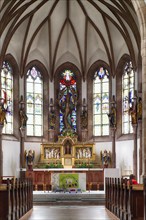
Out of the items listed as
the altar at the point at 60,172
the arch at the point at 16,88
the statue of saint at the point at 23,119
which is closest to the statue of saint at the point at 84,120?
the altar at the point at 60,172

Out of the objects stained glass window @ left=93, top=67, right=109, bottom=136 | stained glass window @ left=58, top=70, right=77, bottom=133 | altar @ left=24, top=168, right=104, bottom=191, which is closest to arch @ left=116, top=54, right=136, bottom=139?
stained glass window @ left=93, top=67, right=109, bottom=136

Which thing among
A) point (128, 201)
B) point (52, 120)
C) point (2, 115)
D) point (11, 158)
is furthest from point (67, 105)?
point (128, 201)

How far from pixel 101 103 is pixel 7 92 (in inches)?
256

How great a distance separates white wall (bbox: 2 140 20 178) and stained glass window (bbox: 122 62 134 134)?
7.13 m

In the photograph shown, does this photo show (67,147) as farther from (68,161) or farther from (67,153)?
(68,161)

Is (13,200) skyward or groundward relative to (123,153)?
groundward

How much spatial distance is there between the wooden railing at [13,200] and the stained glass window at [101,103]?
15.2 metres

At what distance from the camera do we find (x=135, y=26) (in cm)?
2798

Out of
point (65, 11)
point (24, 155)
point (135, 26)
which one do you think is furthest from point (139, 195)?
point (65, 11)

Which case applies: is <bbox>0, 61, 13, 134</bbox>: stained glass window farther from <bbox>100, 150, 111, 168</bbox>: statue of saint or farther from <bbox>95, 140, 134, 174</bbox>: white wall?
<bbox>100, 150, 111, 168</bbox>: statue of saint

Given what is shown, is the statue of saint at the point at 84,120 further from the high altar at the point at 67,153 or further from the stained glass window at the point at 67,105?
the high altar at the point at 67,153

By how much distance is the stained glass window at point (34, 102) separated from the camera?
1293 inches

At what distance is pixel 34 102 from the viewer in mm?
33094

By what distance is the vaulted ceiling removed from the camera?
2872cm
